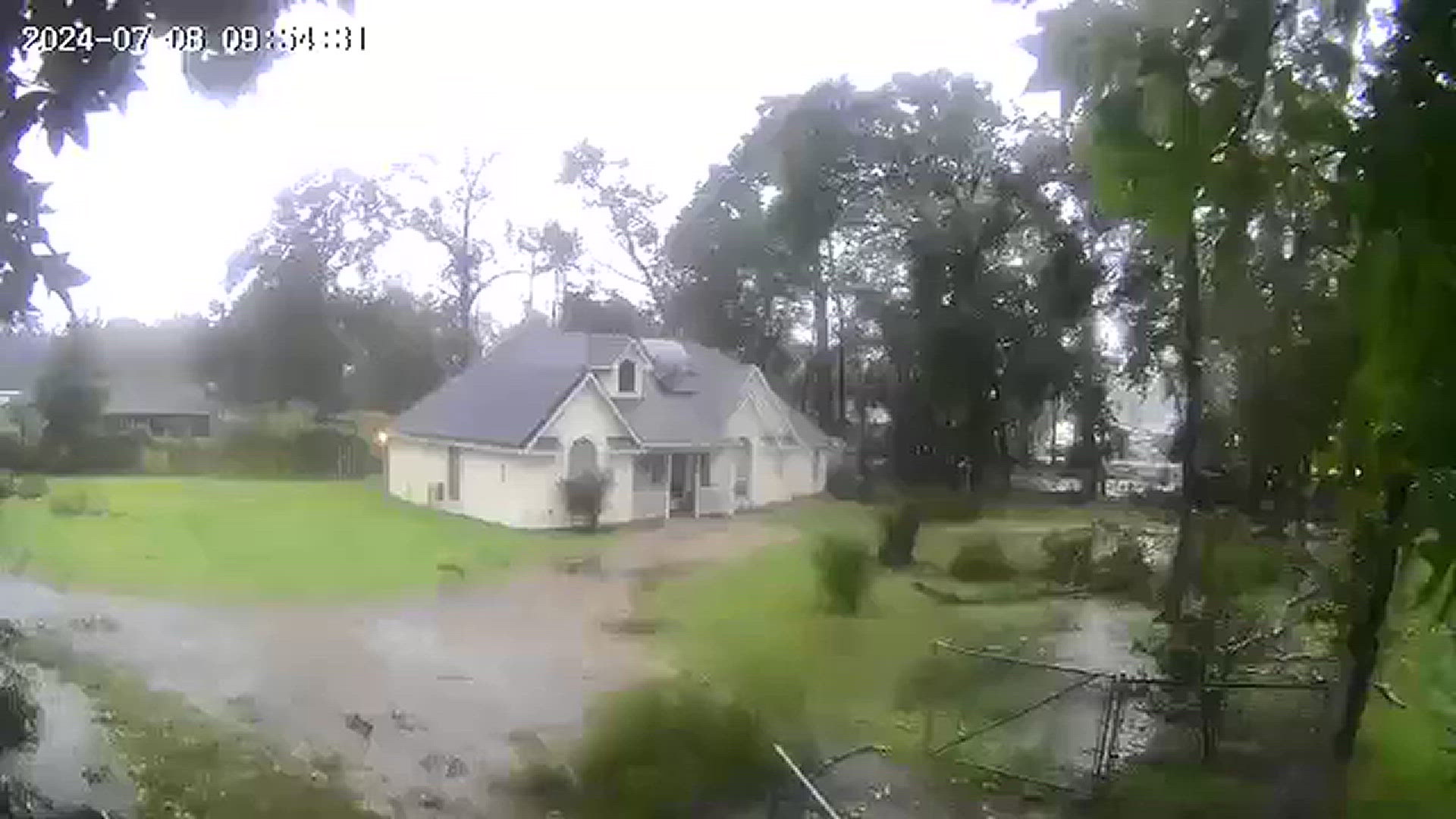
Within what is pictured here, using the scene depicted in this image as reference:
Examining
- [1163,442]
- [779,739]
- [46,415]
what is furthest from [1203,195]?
[46,415]

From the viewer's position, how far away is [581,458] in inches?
35.4

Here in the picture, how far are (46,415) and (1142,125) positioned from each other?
885 mm

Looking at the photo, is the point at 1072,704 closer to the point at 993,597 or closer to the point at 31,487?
the point at 993,597

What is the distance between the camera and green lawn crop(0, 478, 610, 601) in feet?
2.95

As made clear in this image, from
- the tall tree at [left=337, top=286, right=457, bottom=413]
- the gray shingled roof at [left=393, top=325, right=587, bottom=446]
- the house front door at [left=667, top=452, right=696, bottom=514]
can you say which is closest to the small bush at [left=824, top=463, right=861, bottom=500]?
the house front door at [left=667, top=452, right=696, bottom=514]

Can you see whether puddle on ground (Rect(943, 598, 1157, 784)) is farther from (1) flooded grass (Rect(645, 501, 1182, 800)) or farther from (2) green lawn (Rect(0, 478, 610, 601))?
(2) green lawn (Rect(0, 478, 610, 601))

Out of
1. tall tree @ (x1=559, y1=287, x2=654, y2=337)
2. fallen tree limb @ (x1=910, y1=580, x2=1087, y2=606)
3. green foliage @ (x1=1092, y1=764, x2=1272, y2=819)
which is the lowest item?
green foliage @ (x1=1092, y1=764, x2=1272, y2=819)

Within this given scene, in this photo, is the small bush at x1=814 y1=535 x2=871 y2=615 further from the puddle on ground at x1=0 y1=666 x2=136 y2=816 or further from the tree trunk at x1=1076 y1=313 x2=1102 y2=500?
the puddle on ground at x1=0 y1=666 x2=136 y2=816

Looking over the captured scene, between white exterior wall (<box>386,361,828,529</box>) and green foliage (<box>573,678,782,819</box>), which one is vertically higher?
white exterior wall (<box>386,361,828,529</box>)

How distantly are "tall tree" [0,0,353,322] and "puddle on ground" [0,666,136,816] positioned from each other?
31cm

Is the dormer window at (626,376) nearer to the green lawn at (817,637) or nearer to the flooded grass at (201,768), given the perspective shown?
the green lawn at (817,637)

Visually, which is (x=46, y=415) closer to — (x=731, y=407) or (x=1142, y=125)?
(x=731, y=407)

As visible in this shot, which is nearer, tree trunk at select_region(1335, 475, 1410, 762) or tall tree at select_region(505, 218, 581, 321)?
tree trunk at select_region(1335, 475, 1410, 762)

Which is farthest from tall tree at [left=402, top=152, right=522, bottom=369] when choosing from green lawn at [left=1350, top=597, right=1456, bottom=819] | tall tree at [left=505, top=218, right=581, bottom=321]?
green lawn at [left=1350, top=597, right=1456, bottom=819]
